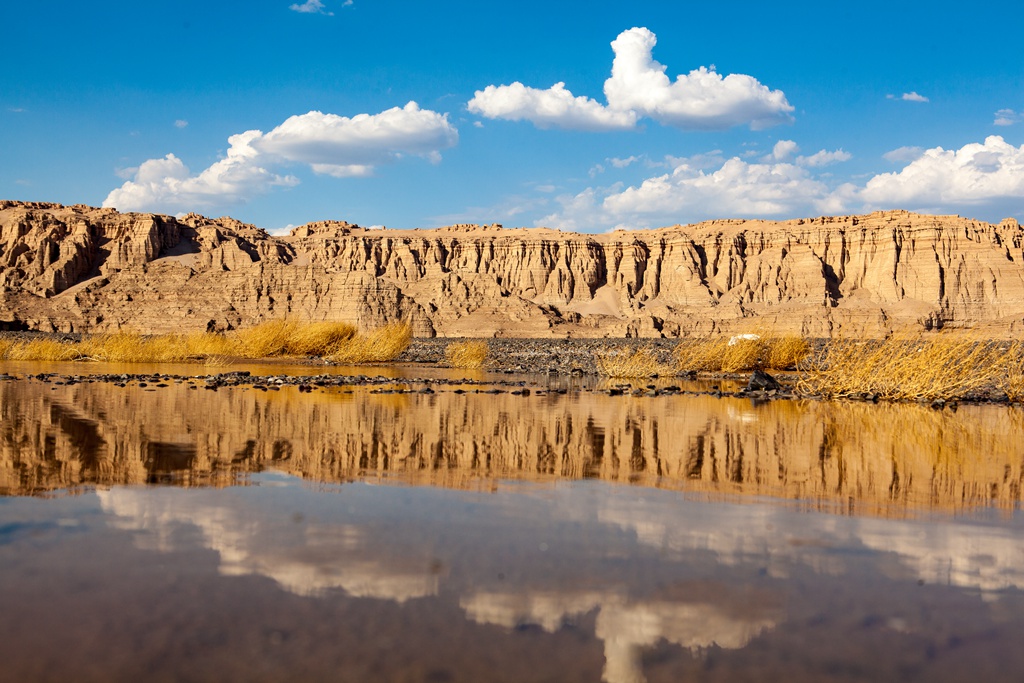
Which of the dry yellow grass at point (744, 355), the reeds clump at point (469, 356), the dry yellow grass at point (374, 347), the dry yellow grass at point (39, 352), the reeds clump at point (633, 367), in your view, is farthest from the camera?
the dry yellow grass at point (39, 352)

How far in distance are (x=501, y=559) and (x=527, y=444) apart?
5.29m

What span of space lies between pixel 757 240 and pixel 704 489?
141m

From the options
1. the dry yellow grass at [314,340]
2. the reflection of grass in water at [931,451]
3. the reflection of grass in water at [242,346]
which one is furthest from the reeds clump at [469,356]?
the reflection of grass in water at [931,451]

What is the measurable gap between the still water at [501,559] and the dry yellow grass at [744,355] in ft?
56.7

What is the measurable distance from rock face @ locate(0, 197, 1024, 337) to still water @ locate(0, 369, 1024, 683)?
3062 inches

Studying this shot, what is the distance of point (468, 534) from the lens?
5.72 m

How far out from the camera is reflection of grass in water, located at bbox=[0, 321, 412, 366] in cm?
3212

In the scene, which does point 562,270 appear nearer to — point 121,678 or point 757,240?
point 757,240

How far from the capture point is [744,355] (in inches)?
1090

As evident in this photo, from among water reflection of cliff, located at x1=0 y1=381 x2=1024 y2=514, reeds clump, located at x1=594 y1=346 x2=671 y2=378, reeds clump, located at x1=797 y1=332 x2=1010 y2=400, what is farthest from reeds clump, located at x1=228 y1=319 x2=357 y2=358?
reeds clump, located at x1=797 y1=332 x2=1010 y2=400

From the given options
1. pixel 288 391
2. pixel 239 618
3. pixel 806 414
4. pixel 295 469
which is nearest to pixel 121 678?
pixel 239 618

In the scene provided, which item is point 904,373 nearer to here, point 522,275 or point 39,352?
point 39,352

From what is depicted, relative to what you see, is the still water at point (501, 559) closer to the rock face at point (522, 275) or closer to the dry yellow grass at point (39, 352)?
the dry yellow grass at point (39, 352)

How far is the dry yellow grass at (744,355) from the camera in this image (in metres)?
27.7
